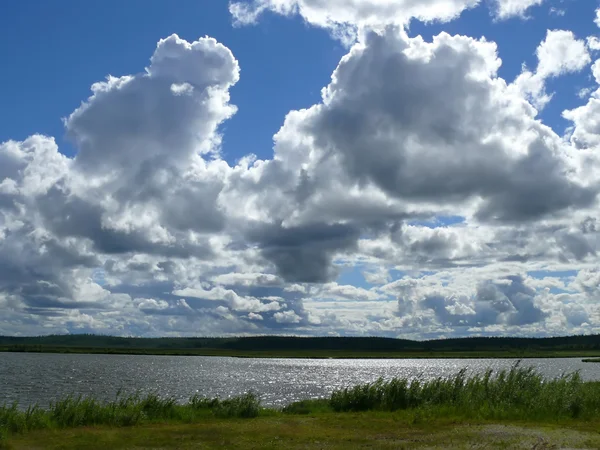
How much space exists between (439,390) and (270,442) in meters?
19.9

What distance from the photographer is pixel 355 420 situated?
38531 millimetres

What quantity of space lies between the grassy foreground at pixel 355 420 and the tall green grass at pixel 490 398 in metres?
0.08

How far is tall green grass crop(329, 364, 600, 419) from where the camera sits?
131 feet

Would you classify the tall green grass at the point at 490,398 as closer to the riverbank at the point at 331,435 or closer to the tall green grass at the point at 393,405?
the tall green grass at the point at 393,405

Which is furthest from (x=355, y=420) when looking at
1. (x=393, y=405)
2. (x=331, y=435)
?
(x=393, y=405)

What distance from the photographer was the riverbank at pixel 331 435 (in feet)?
94.2

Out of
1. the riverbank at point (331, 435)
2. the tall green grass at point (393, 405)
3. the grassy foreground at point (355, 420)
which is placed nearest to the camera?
the riverbank at point (331, 435)

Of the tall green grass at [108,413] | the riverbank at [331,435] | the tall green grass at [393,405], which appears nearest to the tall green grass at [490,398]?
the tall green grass at [393,405]

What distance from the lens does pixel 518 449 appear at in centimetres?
2703

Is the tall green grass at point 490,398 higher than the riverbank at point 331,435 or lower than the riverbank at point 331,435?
higher

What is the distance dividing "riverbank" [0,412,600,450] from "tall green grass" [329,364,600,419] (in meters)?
3.22

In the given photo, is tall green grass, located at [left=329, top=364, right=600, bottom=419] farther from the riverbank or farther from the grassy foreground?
the riverbank

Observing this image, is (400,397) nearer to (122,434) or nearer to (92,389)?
(122,434)

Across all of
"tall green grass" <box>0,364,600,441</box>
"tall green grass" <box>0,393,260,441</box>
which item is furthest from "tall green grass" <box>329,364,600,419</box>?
"tall green grass" <box>0,393,260,441</box>
